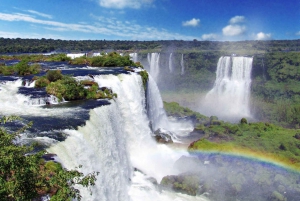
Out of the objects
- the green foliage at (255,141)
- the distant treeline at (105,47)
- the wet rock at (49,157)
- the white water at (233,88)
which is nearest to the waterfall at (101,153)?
the wet rock at (49,157)

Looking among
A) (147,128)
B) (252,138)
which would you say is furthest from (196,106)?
(147,128)

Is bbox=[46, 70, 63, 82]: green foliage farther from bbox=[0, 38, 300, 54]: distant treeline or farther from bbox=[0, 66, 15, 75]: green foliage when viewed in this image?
bbox=[0, 38, 300, 54]: distant treeline

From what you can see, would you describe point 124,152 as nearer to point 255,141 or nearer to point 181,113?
point 255,141

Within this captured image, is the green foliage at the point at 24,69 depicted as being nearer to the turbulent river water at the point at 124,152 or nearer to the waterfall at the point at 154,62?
the turbulent river water at the point at 124,152

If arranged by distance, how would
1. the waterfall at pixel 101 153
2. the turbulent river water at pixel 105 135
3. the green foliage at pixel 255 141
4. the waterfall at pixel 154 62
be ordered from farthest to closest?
1. the waterfall at pixel 154 62
2. the green foliage at pixel 255 141
3. the turbulent river water at pixel 105 135
4. the waterfall at pixel 101 153

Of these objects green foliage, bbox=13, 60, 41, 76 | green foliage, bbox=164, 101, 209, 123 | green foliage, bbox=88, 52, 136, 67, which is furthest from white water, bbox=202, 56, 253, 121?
green foliage, bbox=13, 60, 41, 76

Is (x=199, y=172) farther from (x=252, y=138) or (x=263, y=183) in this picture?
(x=252, y=138)

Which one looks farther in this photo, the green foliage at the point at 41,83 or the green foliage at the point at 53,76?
the green foliage at the point at 53,76
